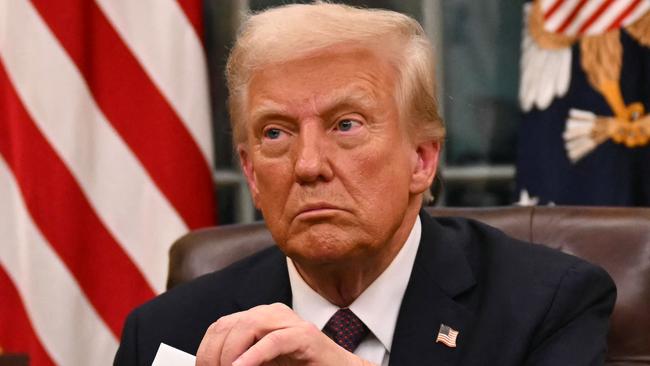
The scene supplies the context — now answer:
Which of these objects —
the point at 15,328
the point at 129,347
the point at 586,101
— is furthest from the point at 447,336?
the point at 15,328

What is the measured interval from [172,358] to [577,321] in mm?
793

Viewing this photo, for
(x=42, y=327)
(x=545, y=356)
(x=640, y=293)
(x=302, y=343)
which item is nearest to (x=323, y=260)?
(x=302, y=343)

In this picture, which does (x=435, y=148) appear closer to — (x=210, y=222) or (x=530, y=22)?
(x=530, y=22)

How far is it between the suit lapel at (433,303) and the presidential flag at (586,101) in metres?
0.96

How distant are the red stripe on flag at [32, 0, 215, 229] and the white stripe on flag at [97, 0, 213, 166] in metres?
0.02

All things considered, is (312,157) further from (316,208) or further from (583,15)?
(583,15)

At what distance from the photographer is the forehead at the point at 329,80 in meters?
2.23

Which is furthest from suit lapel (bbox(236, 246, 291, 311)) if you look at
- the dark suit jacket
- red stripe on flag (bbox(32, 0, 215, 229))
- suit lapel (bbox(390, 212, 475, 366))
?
red stripe on flag (bbox(32, 0, 215, 229))

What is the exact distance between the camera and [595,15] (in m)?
3.30

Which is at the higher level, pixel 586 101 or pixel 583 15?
pixel 583 15

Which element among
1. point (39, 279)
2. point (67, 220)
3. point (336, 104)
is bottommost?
point (39, 279)

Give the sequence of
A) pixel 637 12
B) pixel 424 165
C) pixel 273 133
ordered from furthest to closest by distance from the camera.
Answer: pixel 637 12, pixel 424 165, pixel 273 133

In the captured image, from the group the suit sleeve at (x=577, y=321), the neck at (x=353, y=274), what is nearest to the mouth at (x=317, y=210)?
the neck at (x=353, y=274)

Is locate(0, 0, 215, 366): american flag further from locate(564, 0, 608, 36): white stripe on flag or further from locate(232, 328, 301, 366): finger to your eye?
locate(232, 328, 301, 366): finger
